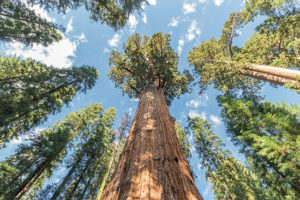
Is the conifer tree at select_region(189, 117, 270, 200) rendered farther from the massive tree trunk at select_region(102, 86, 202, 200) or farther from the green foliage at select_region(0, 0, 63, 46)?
the green foliage at select_region(0, 0, 63, 46)

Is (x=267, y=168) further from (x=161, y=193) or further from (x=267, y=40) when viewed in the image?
(x=267, y=40)

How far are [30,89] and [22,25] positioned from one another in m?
3.56

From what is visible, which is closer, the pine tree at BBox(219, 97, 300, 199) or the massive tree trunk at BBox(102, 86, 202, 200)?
the massive tree trunk at BBox(102, 86, 202, 200)

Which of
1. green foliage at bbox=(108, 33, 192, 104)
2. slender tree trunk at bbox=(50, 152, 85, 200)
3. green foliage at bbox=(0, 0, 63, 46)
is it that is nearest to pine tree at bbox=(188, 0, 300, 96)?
green foliage at bbox=(108, 33, 192, 104)

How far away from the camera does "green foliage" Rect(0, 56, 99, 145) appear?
604cm

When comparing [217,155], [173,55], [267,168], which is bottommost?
[267,168]

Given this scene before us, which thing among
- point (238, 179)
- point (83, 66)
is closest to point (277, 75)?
point (238, 179)

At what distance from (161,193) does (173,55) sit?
314 inches

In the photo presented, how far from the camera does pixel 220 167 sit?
7809 millimetres

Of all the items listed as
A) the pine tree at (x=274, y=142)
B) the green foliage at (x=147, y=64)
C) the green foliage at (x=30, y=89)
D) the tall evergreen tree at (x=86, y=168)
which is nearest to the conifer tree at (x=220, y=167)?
the pine tree at (x=274, y=142)

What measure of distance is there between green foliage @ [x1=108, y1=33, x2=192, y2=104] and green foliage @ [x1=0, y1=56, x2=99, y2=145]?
4007mm

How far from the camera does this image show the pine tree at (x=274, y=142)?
1616 millimetres

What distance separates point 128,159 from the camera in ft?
5.14

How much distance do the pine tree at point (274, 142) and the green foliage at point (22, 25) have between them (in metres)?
9.43
